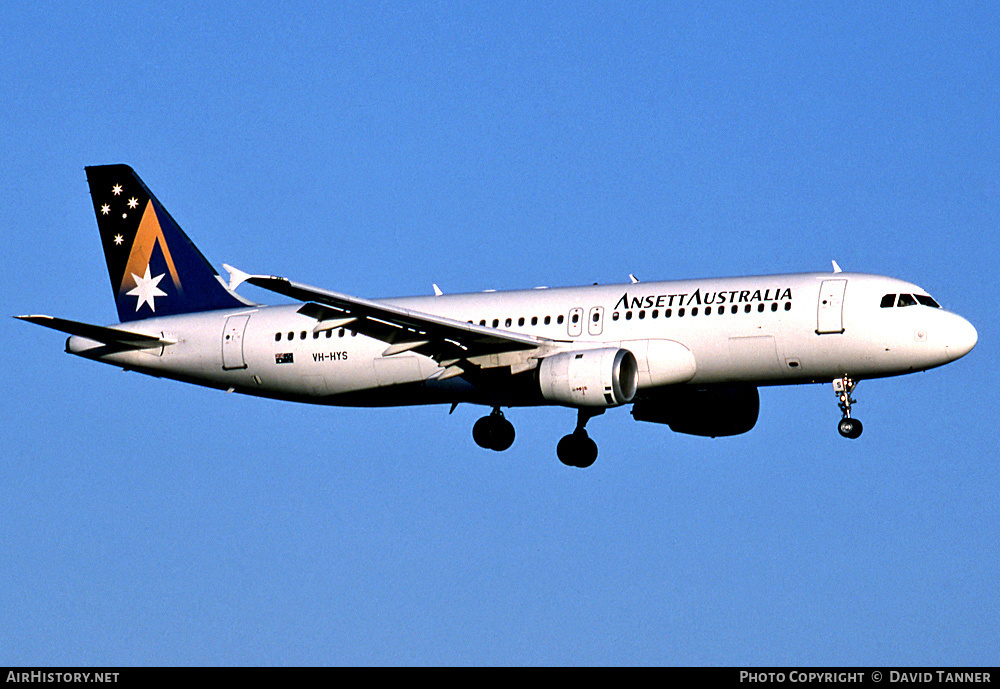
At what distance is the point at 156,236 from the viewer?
5762 cm

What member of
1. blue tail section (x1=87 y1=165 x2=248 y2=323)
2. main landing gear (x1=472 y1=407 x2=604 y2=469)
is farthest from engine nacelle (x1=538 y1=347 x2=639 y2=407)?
blue tail section (x1=87 y1=165 x2=248 y2=323)

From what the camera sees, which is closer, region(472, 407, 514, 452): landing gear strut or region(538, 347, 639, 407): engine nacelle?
region(538, 347, 639, 407): engine nacelle

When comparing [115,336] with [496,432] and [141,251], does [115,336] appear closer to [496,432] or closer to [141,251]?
[141,251]

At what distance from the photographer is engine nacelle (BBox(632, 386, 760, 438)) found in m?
51.3

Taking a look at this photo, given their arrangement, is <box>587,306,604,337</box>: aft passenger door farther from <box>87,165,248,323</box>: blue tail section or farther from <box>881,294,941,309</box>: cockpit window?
<box>87,165,248,323</box>: blue tail section

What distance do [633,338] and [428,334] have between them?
5562 millimetres

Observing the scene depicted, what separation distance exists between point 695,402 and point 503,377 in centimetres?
626

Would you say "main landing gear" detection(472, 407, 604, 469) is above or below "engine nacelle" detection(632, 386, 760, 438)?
below

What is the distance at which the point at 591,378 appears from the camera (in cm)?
4612

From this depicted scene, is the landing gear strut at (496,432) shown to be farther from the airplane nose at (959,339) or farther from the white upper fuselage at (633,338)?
the airplane nose at (959,339)

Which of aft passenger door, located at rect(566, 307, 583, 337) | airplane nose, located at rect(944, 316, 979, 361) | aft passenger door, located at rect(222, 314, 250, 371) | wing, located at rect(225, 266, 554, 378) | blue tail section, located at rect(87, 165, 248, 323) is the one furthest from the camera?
blue tail section, located at rect(87, 165, 248, 323)

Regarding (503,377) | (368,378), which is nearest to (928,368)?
(503,377)

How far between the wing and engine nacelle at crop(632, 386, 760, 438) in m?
5.21

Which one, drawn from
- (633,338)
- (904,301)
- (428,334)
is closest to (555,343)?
(633,338)
